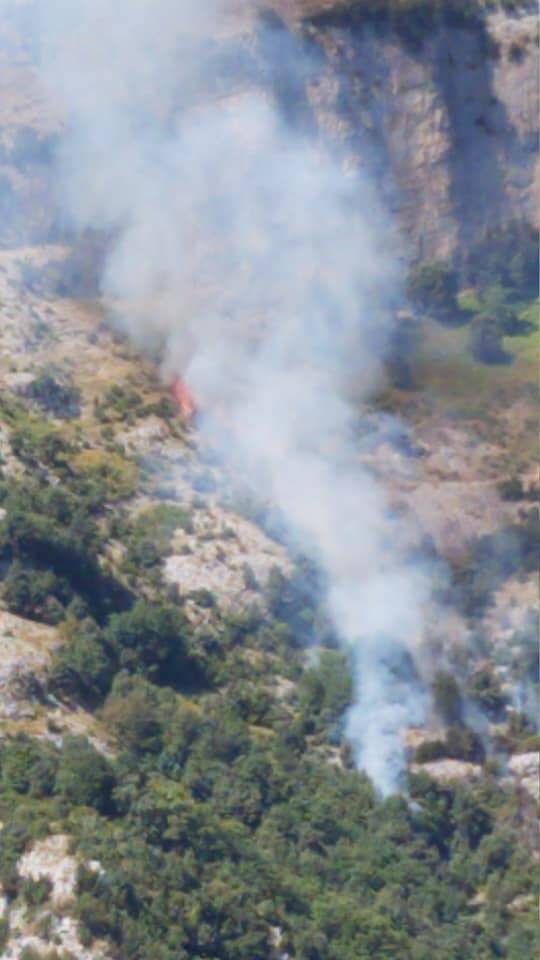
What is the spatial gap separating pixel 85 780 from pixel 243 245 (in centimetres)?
4292

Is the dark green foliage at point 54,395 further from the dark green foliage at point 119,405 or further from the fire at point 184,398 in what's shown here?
the fire at point 184,398

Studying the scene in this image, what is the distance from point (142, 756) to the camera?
86500 mm

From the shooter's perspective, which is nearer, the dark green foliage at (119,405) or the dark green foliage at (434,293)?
the dark green foliage at (119,405)

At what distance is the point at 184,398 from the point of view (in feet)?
364

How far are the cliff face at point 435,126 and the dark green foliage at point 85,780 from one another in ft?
163

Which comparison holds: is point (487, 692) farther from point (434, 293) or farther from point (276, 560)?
point (434, 293)

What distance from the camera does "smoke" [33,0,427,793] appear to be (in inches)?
4178

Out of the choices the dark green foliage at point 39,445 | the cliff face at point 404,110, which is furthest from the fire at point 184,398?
the cliff face at point 404,110

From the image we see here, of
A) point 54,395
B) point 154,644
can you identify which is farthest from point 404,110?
point 154,644

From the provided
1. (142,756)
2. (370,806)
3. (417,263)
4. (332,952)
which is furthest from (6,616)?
(417,263)

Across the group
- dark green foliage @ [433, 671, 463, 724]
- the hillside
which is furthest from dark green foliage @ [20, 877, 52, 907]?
dark green foliage @ [433, 671, 463, 724]

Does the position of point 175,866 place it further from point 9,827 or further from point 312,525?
point 312,525

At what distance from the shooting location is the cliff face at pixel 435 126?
127 m

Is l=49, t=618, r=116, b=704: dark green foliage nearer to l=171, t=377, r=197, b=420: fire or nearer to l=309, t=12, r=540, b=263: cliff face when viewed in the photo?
l=171, t=377, r=197, b=420: fire
